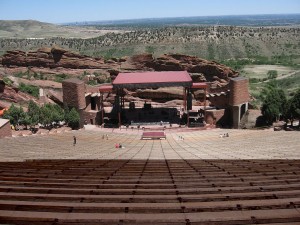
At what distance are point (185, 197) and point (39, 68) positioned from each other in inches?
2906

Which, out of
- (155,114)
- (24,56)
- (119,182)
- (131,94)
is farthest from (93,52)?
(119,182)

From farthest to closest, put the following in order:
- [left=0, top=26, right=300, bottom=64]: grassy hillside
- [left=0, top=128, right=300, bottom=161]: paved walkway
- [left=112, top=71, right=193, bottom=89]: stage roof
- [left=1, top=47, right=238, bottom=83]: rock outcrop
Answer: [left=0, top=26, right=300, bottom=64]: grassy hillside → [left=1, top=47, right=238, bottom=83]: rock outcrop → [left=112, top=71, right=193, bottom=89]: stage roof → [left=0, top=128, right=300, bottom=161]: paved walkway

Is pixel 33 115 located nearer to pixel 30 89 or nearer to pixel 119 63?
pixel 30 89

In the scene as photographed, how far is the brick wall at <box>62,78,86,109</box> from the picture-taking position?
142 ft

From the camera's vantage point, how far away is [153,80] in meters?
42.5

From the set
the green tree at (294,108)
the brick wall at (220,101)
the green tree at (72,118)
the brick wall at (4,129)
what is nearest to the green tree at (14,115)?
the green tree at (72,118)

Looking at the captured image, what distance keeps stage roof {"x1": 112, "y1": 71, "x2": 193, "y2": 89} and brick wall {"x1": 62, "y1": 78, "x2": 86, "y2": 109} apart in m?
4.89

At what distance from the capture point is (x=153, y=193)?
5863 millimetres

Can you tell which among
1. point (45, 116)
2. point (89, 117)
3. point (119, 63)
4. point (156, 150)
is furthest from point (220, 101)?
point (119, 63)

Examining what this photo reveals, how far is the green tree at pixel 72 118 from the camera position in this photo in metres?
40.8

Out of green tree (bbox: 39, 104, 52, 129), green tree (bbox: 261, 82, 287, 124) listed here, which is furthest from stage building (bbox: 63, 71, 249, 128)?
green tree (bbox: 39, 104, 52, 129)

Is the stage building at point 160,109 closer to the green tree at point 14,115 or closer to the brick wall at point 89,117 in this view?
the brick wall at point 89,117

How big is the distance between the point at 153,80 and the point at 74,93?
1057 centimetres

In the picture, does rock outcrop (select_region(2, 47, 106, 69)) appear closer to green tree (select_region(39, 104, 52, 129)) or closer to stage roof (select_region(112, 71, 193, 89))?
stage roof (select_region(112, 71, 193, 89))
